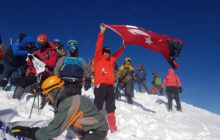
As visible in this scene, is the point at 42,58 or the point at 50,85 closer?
the point at 50,85

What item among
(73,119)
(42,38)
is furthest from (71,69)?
(73,119)

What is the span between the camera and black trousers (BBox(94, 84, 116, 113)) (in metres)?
10.2

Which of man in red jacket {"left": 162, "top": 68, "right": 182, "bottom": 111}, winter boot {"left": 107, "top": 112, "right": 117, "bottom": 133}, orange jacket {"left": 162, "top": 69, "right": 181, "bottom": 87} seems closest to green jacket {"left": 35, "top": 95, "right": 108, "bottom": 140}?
winter boot {"left": 107, "top": 112, "right": 117, "bottom": 133}

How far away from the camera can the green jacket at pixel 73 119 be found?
568 centimetres

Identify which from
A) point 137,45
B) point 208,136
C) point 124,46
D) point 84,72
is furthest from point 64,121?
point 208,136

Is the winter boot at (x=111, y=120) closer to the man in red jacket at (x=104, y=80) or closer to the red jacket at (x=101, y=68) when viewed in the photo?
the man in red jacket at (x=104, y=80)

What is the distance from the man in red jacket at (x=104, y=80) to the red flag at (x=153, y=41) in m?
1.67

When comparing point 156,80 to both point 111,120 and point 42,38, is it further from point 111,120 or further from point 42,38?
point 42,38

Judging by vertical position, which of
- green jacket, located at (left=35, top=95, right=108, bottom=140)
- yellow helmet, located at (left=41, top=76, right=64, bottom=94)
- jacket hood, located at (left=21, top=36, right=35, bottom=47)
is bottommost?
green jacket, located at (left=35, top=95, right=108, bottom=140)

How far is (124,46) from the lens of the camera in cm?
1180

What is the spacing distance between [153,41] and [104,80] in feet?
10.4

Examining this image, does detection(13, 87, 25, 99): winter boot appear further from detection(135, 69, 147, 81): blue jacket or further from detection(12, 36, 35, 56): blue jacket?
detection(135, 69, 147, 81): blue jacket

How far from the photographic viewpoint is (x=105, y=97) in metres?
10.4

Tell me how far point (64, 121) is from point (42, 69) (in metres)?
4.83
